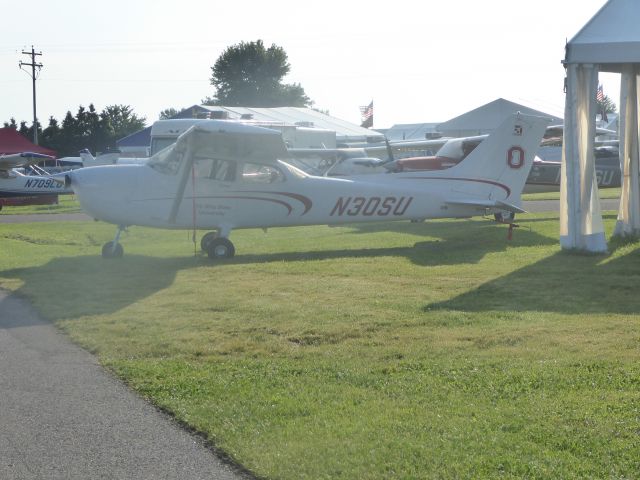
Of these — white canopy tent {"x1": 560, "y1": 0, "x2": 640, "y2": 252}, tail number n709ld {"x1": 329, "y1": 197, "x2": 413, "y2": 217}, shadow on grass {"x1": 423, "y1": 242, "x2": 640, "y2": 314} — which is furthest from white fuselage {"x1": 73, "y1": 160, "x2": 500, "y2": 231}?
shadow on grass {"x1": 423, "y1": 242, "x2": 640, "y2": 314}

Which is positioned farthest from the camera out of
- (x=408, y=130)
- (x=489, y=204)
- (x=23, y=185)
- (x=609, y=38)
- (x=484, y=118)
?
(x=408, y=130)

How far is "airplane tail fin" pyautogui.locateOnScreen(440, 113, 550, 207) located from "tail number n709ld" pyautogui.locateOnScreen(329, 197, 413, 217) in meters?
1.10

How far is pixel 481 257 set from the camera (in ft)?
43.7

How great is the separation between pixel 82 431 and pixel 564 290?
639 cm

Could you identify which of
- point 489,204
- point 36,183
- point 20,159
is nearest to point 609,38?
point 489,204

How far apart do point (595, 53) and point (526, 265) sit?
3.20 metres

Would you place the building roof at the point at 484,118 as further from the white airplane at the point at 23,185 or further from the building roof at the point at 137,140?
the building roof at the point at 137,140

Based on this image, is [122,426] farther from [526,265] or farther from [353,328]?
[526,265]

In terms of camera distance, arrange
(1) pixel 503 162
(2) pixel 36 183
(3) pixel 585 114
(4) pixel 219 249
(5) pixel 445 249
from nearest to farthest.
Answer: (3) pixel 585 114, (4) pixel 219 249, (5) pixel 445 249, (1) pixel 503 162, (2) pixel 36 183

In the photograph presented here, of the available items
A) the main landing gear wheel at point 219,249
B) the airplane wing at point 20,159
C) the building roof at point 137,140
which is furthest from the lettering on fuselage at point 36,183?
the building roof at point 137,140

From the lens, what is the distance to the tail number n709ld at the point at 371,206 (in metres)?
15.1

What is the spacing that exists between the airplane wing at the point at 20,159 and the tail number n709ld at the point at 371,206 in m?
17.4

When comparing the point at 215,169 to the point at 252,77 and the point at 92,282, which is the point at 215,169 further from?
the point at 252,77

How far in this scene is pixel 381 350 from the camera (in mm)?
7250
